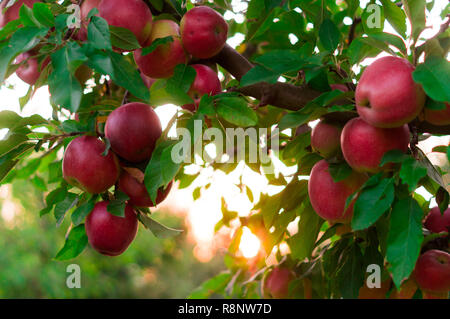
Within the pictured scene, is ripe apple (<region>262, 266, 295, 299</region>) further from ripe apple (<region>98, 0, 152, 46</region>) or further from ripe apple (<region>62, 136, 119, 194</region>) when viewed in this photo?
ripe apple (<region>98, 0, 152, 46</region>)

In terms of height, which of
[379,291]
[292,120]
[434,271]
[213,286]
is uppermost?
[292,120]

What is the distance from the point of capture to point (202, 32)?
2.25ft

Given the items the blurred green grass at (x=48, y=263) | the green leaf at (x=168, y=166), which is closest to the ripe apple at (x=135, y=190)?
the green leaf at (x=168, y=166)

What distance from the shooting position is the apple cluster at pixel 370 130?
20.7 inches

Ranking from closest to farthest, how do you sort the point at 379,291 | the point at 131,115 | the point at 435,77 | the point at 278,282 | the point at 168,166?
the point at 435,77, the point at 168,166, the point at 131,115, the point at 379,291, the point at 278,282

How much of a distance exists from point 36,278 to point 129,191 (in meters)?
4.94

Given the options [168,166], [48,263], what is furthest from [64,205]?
[48,263]

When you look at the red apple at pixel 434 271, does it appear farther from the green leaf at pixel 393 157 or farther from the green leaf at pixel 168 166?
the green leaf at pixel 168 166

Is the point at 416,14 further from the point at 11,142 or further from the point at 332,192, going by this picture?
the point at 11,142

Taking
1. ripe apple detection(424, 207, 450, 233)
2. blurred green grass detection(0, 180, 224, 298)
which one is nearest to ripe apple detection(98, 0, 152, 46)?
ripe apple detection(424, 207, 450, 233)

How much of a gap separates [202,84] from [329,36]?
8.1 inches

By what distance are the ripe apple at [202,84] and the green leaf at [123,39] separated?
12cm

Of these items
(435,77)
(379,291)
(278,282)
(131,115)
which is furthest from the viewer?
(278,282)
